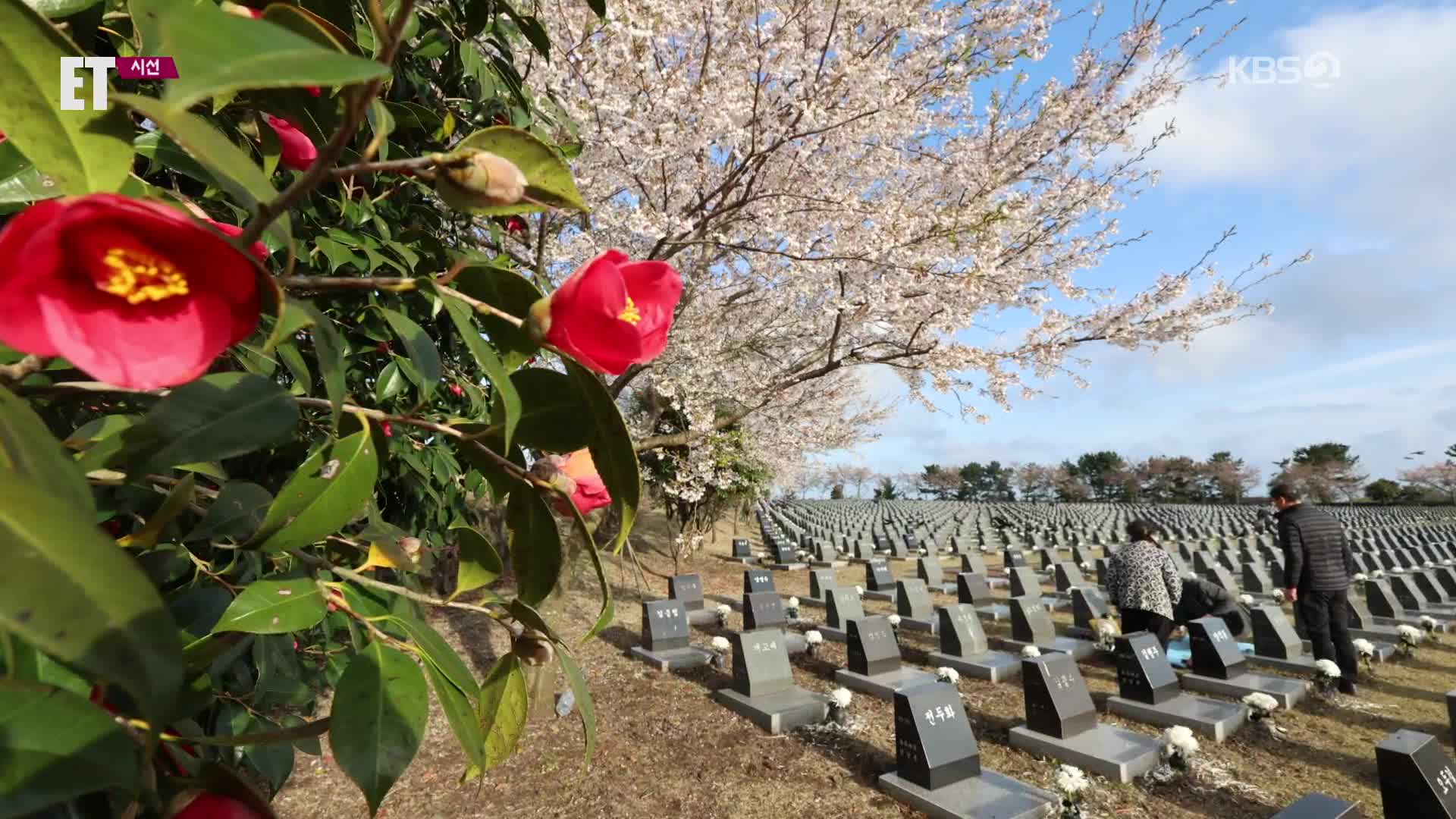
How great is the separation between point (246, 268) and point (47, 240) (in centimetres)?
7

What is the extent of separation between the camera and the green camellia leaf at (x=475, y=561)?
2.25ft

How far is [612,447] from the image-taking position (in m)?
0.54

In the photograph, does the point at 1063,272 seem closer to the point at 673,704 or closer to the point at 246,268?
the point at 673,704

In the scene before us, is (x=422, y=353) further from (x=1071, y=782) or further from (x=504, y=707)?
(x=1071, y=782)

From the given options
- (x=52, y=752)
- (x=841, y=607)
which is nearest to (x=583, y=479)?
(x=52, y=752)

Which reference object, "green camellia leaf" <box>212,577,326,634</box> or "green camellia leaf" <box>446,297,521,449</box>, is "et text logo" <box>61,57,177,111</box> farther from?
"green camellia leaf" <box>212,577,326,634</box>

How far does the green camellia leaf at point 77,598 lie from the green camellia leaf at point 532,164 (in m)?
0.26

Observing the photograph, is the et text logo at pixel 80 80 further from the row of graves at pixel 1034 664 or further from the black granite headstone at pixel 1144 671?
the black granite headstone at pixel 1144 671

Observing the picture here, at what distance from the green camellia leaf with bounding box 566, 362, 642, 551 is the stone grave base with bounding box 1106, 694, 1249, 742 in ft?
18.0

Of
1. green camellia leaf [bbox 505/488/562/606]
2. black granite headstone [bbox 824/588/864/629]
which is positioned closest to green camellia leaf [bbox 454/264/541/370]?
green camellia leaf [bbox 505/488/562/606]

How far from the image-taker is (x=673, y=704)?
16.2ft

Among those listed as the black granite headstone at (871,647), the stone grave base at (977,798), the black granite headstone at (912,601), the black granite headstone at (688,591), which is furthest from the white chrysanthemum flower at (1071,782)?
the black granite headstone at (688,591)

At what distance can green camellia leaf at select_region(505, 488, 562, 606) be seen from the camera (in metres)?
0.60

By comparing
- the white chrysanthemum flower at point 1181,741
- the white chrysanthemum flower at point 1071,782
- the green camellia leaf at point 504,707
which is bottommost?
the white chrysanthemum flower at point 1181,741
